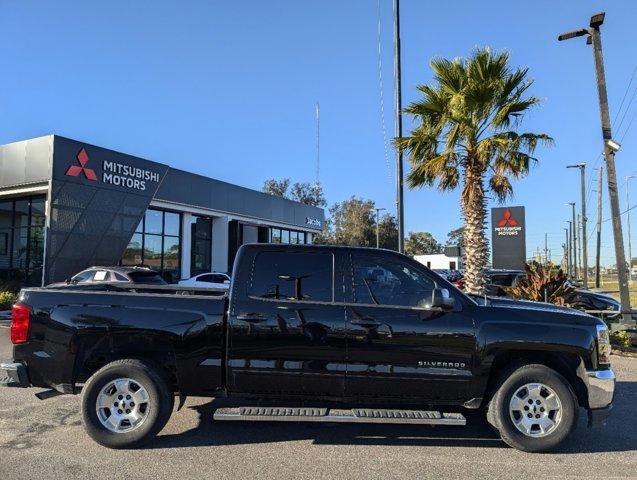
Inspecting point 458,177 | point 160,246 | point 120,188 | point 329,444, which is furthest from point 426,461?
point 160,246

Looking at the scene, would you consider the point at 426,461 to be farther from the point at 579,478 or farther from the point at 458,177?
the point at 458,177

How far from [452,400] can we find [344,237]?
194 ft

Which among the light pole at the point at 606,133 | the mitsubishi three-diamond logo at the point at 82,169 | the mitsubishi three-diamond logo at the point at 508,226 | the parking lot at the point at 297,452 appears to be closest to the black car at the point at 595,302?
the light pole at the point at 606,133

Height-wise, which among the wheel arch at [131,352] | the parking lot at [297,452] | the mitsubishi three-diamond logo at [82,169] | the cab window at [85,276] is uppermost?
the mitsubishi three-diamond logo at [82,169]

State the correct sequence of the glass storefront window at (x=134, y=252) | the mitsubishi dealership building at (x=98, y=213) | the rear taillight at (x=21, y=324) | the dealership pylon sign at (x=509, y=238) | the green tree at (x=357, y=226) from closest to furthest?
the rear taillight at (x=21, y=324), the mitsubishi dealership building at (x=98, y=213), the dealership pylon sign at (x=509, y=238), the glass storefront window at (x=134, y=252), the green tree at (x=357, y=226)

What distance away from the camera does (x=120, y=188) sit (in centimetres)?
2197

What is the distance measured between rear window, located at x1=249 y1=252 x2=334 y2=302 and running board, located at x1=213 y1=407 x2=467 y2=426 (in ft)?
3.53

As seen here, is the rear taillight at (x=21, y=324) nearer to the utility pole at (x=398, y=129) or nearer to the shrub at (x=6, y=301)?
the utility pole at (x=398, y=129)

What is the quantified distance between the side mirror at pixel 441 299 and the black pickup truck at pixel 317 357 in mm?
16

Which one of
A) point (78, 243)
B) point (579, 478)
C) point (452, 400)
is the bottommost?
point (579, 478)

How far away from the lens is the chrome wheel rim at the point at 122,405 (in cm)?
512

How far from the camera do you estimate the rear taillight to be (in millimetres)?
5273

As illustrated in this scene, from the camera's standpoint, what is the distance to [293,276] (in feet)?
17.7

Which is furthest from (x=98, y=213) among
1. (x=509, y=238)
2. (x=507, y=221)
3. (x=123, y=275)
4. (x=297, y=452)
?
(x=297, y=452)
